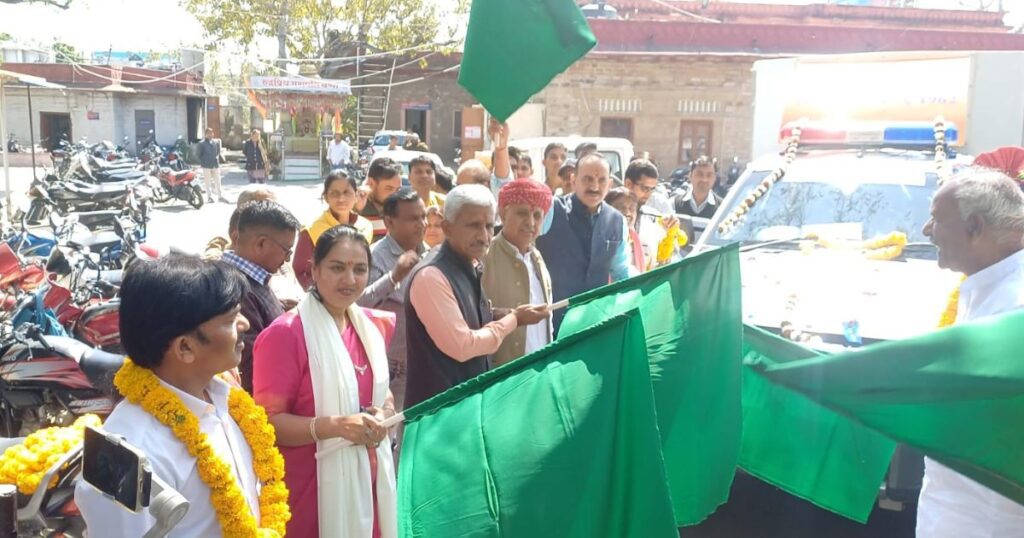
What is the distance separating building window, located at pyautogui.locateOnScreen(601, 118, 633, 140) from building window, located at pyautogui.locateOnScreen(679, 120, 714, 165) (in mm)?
1426

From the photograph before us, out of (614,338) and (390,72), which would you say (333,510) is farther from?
(390,72)

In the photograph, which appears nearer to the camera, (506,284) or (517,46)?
(517,46)

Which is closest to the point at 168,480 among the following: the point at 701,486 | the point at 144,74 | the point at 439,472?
the point at 439,472

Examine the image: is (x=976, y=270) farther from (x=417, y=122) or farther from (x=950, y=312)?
(x=417, y=122)

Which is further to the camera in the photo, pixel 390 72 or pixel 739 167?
pixel 390 72

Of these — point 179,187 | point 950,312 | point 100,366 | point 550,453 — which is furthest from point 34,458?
point 179,187

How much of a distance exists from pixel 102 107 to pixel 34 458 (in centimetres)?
3998

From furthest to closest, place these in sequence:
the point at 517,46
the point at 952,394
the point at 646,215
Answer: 1. the point at 646,215
2. the point at 517,46
3. the point at 952,394

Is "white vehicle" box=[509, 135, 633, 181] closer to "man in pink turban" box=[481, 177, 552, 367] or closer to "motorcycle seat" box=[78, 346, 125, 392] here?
"motorcycle seat" box=[78, 346, 125, 392]

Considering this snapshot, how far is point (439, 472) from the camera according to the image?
8.40ft

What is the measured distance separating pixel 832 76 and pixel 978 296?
4853mm

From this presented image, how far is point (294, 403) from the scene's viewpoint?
293cm

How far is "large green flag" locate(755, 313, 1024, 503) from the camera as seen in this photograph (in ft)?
8.19

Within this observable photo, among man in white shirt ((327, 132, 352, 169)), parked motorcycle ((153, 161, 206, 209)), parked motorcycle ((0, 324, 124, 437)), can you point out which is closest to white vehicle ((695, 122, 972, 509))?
parked motorcycle ((0, 324, 124, 437))
